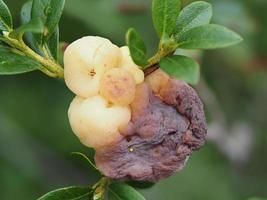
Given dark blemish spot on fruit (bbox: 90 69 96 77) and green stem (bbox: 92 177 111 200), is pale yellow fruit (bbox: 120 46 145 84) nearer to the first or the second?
dark blemish spot on fruit (bbox: 90 69 96 77)

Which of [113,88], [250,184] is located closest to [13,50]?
[113,88]

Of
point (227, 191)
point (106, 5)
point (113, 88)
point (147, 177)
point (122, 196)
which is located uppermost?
point (113, 88)

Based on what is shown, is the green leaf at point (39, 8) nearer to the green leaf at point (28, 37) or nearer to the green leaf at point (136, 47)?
the green leaf at point (28, 37)

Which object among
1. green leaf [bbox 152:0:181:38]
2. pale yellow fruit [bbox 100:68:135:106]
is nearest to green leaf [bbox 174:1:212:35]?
green leaf [bbox 152:0:181:38]

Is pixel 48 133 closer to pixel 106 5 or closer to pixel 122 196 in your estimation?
pixel 106 5

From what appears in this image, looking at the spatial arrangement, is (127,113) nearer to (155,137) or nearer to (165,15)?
(155,137)
